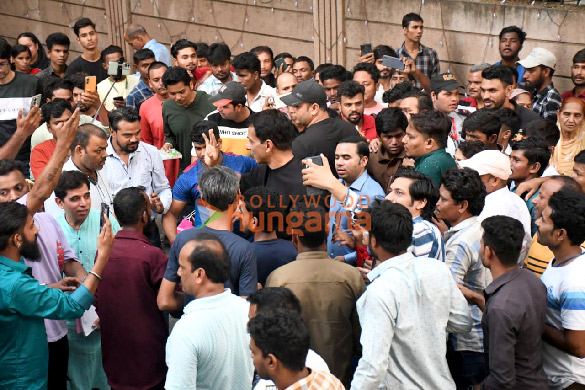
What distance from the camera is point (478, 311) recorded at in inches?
174

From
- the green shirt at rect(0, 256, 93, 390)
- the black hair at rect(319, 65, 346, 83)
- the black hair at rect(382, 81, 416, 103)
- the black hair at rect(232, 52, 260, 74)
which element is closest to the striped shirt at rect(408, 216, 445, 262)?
the green shirt at rect(0, 256, 93, 390)

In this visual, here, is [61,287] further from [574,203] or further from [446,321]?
[574,203]

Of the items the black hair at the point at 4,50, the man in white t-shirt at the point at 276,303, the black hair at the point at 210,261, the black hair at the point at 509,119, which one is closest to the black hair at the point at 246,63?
the black hair at the point at 4,50

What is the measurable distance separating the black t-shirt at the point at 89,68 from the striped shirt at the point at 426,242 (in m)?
6.79

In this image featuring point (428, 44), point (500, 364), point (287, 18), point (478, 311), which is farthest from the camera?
point (287, 18)

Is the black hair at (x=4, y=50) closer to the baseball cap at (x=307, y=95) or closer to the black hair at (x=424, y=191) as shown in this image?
the baseball cap at (x=307, y=95)

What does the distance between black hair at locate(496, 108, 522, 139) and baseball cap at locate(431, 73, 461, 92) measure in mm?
943

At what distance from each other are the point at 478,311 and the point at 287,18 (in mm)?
8350

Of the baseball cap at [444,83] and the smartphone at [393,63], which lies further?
the smartphone at [393,63]

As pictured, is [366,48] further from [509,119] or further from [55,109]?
[55,109]

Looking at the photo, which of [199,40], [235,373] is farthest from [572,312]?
[199,40]

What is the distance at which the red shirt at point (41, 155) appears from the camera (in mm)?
6266

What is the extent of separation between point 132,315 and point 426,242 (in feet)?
5.88

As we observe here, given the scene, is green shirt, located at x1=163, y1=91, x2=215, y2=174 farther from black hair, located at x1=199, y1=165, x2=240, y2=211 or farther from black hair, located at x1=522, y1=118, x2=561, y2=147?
black hair, located at x1=522, y1=118, x2=561, y2=147
